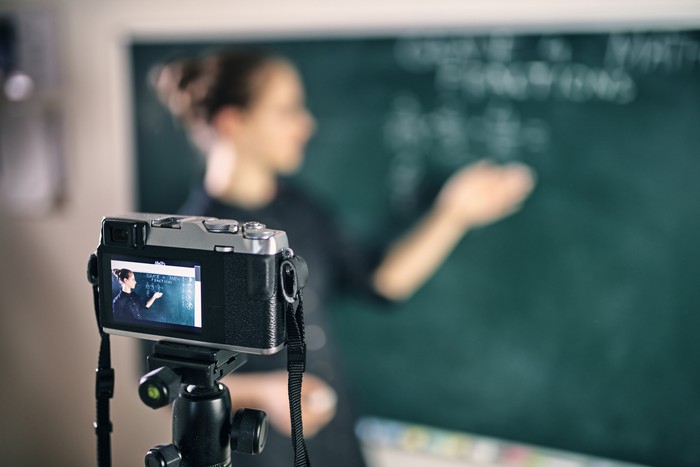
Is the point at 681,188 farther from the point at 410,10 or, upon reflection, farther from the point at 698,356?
the point at 410,10

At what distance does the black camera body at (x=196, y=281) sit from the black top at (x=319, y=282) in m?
1.08

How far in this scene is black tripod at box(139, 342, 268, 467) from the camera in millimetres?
852

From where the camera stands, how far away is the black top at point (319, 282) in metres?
1.97

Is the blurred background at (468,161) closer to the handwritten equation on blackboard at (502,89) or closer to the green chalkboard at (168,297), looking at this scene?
the handwritten equation on blackboard at (502,89)

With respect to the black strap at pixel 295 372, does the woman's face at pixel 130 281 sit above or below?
above

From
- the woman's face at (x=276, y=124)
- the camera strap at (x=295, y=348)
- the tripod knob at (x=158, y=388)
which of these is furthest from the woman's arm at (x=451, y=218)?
the tripod knob at (x=158, y=388)

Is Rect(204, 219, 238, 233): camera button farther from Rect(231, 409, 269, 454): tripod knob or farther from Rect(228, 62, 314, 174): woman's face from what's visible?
Rect(228, 62, 314, 174): woman's face

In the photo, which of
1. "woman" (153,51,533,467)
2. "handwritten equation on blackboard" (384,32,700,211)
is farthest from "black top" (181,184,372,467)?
"handwritten equation on blackboard" (384,32,700,211)

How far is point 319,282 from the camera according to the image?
199cm

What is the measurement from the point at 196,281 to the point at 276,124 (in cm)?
121

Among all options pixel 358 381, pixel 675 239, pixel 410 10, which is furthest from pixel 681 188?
pixel 358 381

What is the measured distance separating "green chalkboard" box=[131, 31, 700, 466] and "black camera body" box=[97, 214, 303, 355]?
1058mm

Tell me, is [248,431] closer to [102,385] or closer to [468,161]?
[102,385]

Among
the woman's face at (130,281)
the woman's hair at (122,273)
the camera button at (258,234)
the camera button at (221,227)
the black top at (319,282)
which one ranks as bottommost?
the black top at (319,282)
